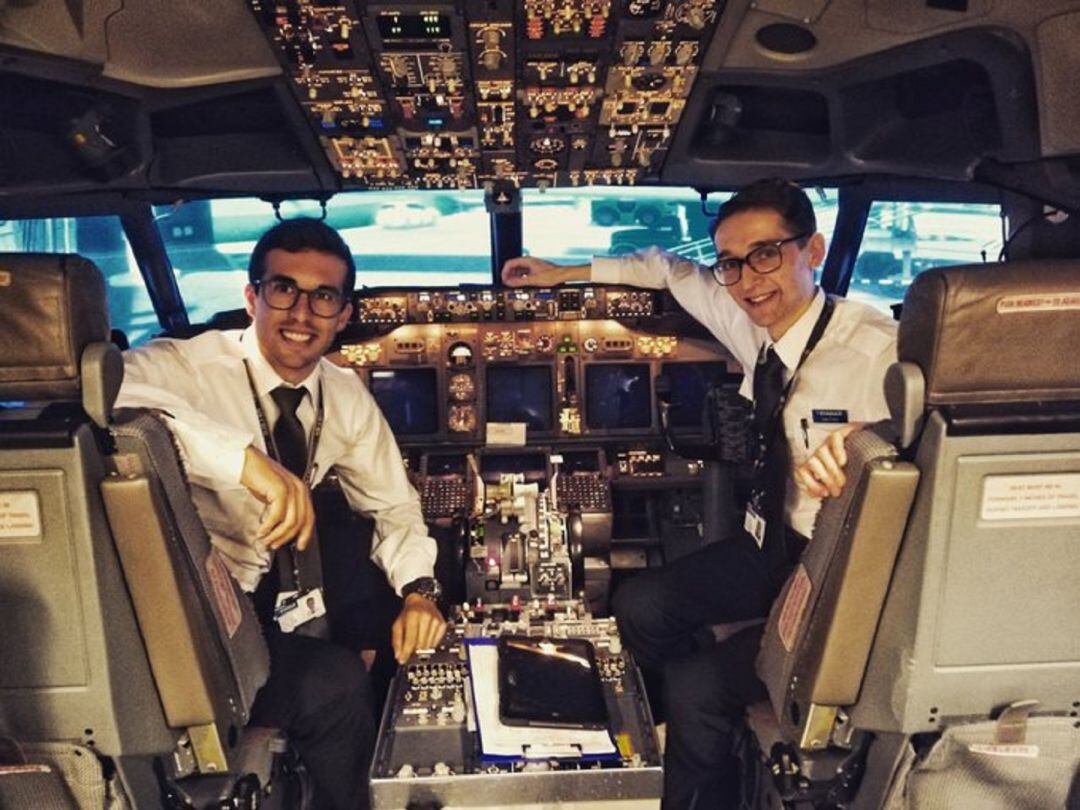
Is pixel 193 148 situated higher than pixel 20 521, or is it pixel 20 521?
pixel 193 148

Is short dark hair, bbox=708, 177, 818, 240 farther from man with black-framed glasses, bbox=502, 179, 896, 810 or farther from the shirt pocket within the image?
the shirt pocket

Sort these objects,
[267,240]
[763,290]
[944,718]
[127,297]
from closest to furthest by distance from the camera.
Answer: [944,718] → [267,240] → [763,290] → [127,297]

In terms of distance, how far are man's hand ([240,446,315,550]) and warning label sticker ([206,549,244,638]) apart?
3.7 inches

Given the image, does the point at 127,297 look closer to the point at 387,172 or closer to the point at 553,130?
the point at 387,172

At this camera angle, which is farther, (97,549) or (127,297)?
Result: (127,297)

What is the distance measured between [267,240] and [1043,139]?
2130 millimetres

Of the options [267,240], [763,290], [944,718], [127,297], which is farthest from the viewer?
[127,297]

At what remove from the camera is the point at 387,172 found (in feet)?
10.1

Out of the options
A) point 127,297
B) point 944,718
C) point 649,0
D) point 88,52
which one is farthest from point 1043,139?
point 127,297

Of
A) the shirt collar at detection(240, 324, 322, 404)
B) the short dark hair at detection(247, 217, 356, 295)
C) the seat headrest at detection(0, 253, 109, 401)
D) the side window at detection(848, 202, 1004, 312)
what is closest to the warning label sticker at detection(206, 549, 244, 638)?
the seat headrest at detection(0, 253, 109, 401)

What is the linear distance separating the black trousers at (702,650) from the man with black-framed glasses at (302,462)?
60 centimetres

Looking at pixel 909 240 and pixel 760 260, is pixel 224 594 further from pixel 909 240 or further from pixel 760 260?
pixel 909 240

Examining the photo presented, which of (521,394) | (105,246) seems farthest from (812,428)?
(105,246)

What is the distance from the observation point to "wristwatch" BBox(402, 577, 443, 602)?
1.97 meters
